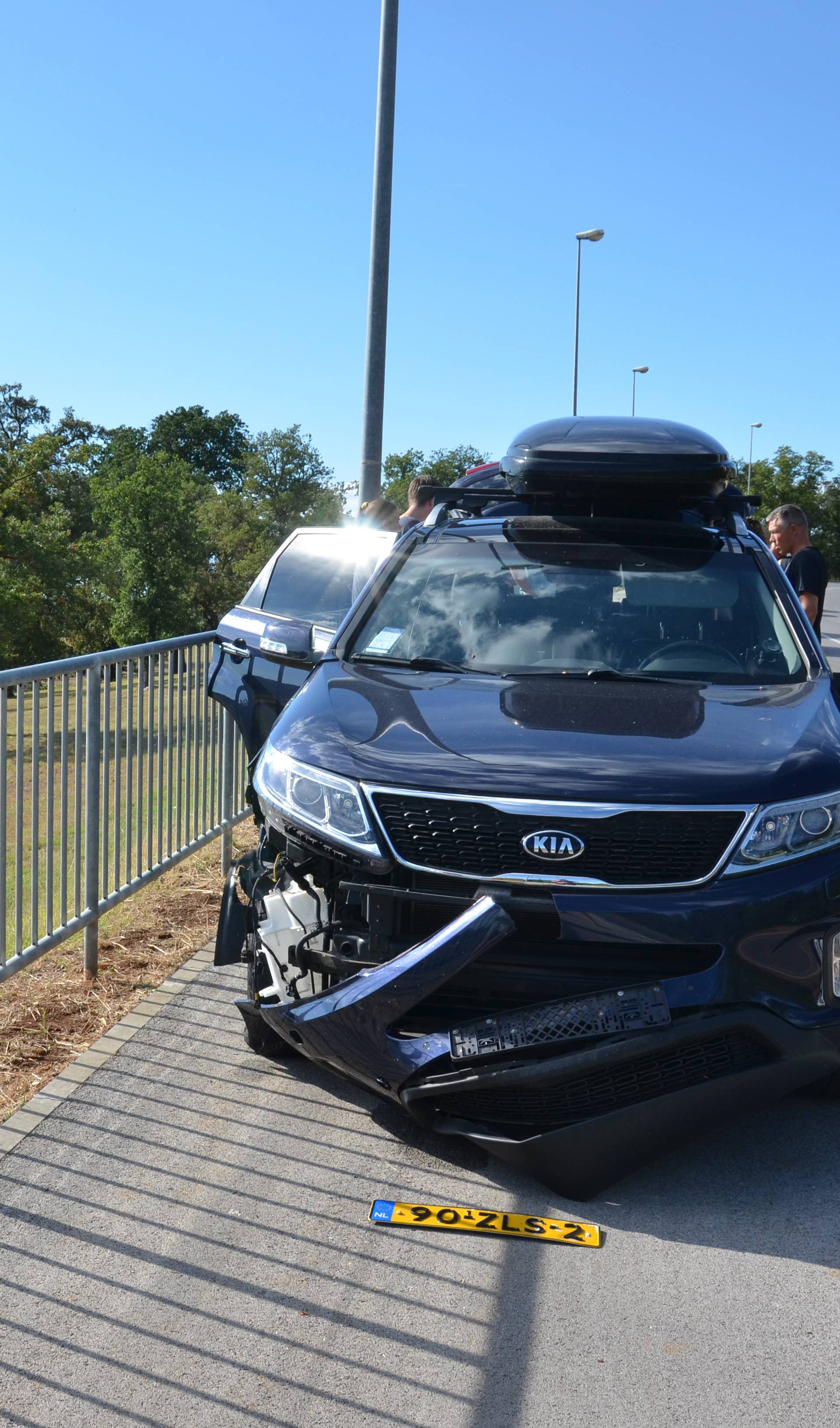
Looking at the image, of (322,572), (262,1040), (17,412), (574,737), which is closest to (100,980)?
(262,1040)

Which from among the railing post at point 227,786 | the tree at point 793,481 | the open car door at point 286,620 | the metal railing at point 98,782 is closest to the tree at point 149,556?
the open car door at point 286,620

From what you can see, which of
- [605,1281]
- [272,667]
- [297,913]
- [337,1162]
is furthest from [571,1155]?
[272,667]

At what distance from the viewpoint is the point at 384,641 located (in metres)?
5.00

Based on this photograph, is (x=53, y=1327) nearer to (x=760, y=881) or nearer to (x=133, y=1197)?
(x=133, y=1197)

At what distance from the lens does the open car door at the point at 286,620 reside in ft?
17.4

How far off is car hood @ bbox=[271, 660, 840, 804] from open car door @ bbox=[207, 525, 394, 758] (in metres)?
0.72

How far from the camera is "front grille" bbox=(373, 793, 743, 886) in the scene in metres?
3.61

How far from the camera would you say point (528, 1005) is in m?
3.61

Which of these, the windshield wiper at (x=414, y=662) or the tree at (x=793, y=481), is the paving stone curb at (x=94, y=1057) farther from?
the tree at (x=793, y=481)

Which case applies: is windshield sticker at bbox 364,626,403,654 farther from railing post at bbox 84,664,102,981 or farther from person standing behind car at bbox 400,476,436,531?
railing post at bbox 84,664,102,981

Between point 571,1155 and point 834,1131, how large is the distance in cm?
113

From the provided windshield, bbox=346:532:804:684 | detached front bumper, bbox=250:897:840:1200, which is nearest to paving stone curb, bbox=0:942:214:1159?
detached front bumper, bbox=250:897:840:1200

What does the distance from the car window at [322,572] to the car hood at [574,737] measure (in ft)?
10.3

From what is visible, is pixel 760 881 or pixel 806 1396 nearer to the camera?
pixel 806 1396
